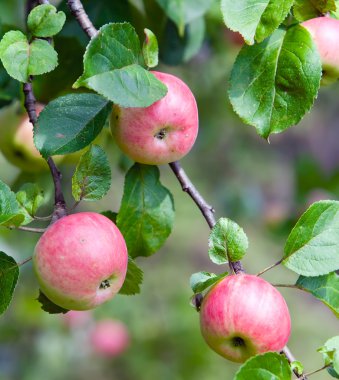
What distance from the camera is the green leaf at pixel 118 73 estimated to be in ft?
2.55

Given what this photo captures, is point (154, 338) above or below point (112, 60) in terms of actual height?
below

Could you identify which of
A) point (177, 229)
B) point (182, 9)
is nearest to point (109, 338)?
point (177, 229)

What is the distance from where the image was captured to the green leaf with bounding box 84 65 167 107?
0.78 m

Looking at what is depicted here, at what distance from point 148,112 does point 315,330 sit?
288cm

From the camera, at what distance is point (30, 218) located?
854 mm

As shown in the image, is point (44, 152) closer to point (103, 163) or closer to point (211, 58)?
point (103, 163)

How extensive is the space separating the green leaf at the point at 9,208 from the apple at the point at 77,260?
0.13 feet

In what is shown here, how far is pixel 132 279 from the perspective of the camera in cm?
93

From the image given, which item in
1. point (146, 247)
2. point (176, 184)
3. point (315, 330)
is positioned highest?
point (146, 247)

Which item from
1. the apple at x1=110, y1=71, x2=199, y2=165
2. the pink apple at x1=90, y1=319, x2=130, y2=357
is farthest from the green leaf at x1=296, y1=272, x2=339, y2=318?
the pink apple at x1=90, y1=319, x2=130, y2=357

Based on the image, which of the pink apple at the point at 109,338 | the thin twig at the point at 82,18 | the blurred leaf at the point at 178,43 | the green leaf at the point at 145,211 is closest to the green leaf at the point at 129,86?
the thin twig at the point at 82,18

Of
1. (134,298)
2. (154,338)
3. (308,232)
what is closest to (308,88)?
(308,232)

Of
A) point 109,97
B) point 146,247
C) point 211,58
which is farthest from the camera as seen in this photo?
point 211,58

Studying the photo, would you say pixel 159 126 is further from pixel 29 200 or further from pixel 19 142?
pixel 19 142
